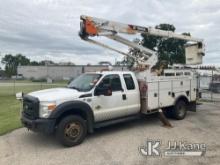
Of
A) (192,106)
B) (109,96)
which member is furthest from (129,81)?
(192,106)

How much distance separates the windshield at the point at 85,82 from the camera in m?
7.23

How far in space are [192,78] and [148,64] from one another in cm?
233

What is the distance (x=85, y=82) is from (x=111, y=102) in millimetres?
1029

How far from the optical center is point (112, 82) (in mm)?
7688

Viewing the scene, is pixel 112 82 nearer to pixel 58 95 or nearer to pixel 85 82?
pixel 85 82

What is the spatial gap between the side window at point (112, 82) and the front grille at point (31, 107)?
198cm

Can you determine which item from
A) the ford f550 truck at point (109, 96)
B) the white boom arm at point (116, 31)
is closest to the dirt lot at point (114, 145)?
the ford f550 truck at point (109, 96)

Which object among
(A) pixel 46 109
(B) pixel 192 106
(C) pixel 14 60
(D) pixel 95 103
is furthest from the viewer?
(C) pixel 14 60

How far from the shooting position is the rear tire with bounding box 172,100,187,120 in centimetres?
956

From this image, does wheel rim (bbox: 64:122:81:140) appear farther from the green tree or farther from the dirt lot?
the green tree

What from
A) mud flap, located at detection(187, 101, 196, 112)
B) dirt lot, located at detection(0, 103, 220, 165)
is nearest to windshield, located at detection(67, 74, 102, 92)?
dirt lot, located at detection(0, 103, 220, 165)

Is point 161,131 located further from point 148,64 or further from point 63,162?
point 63,162

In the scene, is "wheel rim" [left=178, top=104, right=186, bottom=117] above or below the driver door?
below

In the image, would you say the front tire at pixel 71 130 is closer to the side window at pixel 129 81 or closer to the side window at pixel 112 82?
the side window at pixel 112 82
